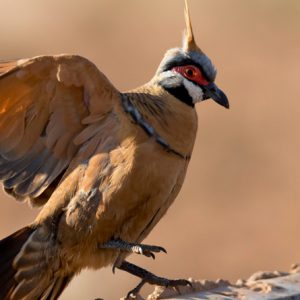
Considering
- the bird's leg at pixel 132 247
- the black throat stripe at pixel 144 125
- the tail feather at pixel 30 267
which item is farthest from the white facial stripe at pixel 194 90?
the tail feather at pixel 30 267

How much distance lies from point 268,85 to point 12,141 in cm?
797

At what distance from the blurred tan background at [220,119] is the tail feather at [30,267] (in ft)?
10.3

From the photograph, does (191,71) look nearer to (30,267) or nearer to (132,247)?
(132,247)

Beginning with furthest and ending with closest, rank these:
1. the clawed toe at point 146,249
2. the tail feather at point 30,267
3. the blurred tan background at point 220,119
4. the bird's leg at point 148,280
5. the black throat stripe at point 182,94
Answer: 1. the blurred tan background at point 220,119
2. the black throat stripe at point 182,94
3. the tail feather at point 30,267
4. the clawed toe at point 146,249
5. the bird's leg at point 148,280

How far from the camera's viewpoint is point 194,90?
6.59 metres

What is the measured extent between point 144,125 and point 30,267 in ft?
2.91

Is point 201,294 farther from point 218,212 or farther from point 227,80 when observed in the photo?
point 227,80

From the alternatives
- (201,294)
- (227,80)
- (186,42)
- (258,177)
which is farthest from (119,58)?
(201,294)

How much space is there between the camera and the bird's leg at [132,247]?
6.07 metres

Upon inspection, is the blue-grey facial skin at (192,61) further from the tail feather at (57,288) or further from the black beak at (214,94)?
the tail feather at (57,288)

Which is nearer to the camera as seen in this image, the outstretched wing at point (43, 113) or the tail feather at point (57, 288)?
the outstretched wing at point (43, 113)

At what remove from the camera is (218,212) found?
11211 millimetres

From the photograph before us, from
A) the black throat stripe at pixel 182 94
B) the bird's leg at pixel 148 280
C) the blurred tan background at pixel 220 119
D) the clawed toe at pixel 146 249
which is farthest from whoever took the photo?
the blurred tan background at pixel 220 119

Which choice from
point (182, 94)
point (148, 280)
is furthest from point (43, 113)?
point (148, 280)
